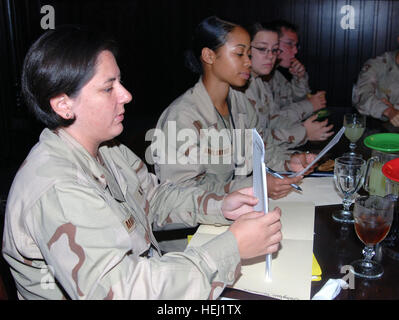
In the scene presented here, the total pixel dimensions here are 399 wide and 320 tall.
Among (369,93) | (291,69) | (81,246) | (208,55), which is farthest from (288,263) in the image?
(291,69)

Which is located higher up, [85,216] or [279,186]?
[85,216]

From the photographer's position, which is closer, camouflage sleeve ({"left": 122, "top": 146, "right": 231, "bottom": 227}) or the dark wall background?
camouflage sleeve ({"left": 122, "top": 146, "right": 231, "bottom": 227})

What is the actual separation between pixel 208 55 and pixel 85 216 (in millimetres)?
1317

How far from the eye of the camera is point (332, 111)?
3184 millimetres

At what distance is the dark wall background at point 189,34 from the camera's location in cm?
516

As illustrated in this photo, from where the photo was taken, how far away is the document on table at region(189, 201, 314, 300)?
39.9 inches

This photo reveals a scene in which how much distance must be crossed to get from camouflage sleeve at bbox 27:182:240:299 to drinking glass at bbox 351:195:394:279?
1.07ft

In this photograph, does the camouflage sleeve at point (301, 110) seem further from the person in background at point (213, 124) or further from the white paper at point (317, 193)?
the white paper at point (317, 193)

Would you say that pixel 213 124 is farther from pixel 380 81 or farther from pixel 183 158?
pixel 380 81

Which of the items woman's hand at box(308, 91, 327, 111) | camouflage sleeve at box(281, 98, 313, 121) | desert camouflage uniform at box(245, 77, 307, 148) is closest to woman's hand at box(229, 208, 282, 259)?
desert camouflage uniform at box(245, 77, 307, 148)

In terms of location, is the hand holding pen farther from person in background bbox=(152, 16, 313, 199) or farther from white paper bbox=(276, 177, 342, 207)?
person in background bbox=(152, 16, 313, 199)

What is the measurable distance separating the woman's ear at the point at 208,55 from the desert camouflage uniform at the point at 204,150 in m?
0.12

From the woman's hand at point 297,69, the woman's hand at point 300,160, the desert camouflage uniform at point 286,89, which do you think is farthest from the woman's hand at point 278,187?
the woman's hand at point 297,69

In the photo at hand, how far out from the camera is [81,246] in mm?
920
